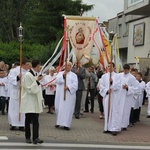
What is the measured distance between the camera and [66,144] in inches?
381

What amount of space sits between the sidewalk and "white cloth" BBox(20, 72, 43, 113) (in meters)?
1.23

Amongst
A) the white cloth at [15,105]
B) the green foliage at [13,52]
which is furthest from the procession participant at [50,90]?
the green foliage at [13,52]

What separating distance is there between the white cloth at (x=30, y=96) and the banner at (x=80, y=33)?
414 cm

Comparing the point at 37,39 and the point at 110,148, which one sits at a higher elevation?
the point at 37,39

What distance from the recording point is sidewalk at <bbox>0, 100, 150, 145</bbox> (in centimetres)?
1038

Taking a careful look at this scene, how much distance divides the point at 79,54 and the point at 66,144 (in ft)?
14.6

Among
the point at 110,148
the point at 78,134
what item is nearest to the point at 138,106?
the point at 78,134

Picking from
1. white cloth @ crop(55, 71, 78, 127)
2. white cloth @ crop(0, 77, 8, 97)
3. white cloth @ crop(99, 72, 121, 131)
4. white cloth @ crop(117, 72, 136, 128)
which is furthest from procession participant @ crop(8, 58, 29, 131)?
white cloth @ crop(0, 77, 8, 97)

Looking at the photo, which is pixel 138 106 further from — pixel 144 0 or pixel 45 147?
pixel 144 0

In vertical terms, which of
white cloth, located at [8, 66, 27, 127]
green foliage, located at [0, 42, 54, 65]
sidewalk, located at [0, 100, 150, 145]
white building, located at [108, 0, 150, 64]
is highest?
white building, located at [108, 0, 150, 64]

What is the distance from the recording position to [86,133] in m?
11.3

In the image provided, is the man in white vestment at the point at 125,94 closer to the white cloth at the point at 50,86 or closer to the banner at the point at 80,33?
the banner at the point at 80,33

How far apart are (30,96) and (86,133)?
258cm

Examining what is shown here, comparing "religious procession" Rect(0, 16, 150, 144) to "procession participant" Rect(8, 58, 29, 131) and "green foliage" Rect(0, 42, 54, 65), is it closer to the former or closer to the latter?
"procession participant" Rect(8, 58, 29, 131)
